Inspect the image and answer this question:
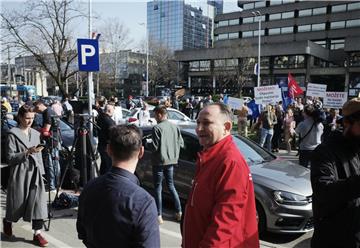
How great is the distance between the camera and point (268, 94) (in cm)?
1478

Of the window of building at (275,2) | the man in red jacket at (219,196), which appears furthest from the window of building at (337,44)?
the man in red jacket at (219,196)

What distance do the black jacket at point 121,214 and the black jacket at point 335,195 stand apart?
1.05m

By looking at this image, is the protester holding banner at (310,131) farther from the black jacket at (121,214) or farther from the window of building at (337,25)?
the window of building at (337,25)

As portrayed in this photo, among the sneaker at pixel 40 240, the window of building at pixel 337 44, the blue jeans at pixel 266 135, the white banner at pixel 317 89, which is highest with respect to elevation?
the window of building at pixel 337 44

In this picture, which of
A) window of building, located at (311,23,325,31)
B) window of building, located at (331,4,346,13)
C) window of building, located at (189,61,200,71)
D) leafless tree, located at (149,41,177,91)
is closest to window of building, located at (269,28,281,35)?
window of building, located at (311,23,325,31)

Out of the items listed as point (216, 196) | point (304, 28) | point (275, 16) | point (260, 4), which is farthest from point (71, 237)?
point (260, 4)

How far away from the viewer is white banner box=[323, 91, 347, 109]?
13.9m

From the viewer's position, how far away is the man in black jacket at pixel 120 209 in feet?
6.87

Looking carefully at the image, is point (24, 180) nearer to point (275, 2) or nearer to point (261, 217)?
point (261, 217)

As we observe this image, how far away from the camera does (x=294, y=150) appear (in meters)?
14.5

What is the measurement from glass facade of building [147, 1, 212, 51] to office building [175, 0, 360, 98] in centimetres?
667

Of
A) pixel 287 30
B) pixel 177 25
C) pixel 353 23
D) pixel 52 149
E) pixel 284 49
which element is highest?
pixel 177 25

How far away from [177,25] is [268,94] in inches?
2738

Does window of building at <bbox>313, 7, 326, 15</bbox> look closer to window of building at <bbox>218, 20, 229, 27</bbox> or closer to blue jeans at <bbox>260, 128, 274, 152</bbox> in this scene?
window of building at <bbox>218, 20, 229, 27</bbox>
